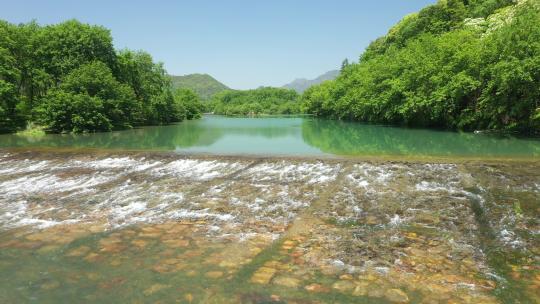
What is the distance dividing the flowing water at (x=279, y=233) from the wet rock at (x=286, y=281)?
0.03 m

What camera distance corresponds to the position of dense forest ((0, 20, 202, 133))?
37906mm

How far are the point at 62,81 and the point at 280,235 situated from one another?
1634 inches

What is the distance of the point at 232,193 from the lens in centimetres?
1166

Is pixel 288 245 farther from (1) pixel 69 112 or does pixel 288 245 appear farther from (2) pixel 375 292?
(1) pixel 69 112

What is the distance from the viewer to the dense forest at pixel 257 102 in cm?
15688

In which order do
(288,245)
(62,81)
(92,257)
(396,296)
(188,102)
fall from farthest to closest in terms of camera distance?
(188,102) < (62,81) < (288,245) < (92,257) < (396,296)

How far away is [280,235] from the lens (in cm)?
821

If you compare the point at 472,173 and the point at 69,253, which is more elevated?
the point at 472,173

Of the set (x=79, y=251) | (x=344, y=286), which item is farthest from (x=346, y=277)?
(x=79, y=251)

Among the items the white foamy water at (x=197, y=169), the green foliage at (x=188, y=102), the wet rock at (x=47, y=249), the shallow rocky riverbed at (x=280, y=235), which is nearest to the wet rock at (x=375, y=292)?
the shallow rocky riverbed at (x=280, y=235)

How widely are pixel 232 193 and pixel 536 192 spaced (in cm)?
863

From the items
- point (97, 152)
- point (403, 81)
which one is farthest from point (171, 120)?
point (97, 152)

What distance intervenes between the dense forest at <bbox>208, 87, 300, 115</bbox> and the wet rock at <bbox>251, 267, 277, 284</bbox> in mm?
142971

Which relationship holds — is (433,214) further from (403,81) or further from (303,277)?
(403,81)
